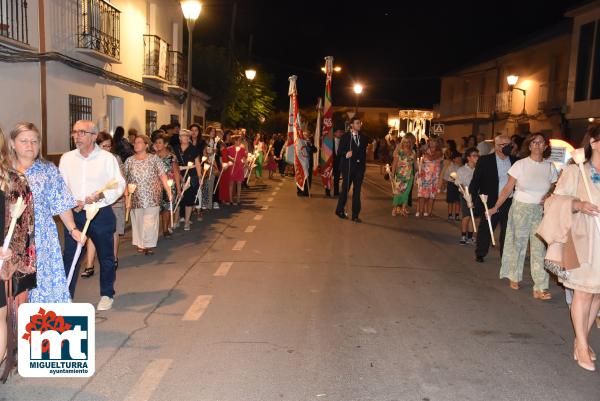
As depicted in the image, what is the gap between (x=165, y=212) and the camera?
10.3 metres

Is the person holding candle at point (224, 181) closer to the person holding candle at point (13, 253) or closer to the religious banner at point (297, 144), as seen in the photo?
the religious banner at point (297, 144)

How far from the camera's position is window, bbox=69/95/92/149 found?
Answer: 15.4 meters

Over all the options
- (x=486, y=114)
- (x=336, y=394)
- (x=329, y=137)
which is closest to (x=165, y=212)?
(x=336, y=394)

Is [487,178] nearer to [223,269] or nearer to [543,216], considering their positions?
[543,216]

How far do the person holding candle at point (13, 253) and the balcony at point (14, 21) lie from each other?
9540 millimetres

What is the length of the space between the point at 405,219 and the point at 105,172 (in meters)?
8.48

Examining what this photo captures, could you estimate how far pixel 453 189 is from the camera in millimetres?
13141

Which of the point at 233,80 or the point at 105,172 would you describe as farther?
the point at 233,80

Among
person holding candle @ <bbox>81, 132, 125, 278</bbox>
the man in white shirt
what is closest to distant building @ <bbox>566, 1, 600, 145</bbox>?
person holding candle @ <bbox>81, 132, 125, 278</bbox>

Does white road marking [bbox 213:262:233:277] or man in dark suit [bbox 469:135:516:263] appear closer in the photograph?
white road marking [bbox 213:262:233:277]

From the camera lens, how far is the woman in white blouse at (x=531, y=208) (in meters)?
6.87

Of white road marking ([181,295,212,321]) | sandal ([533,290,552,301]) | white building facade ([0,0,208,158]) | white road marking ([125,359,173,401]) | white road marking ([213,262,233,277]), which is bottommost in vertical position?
white road marking ([213,262,233,277])

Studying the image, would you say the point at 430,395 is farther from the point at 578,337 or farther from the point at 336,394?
the point at 578,337

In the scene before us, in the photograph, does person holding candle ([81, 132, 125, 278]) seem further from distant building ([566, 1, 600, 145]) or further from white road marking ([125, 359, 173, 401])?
distant building ([566, 1, 600, 145])
